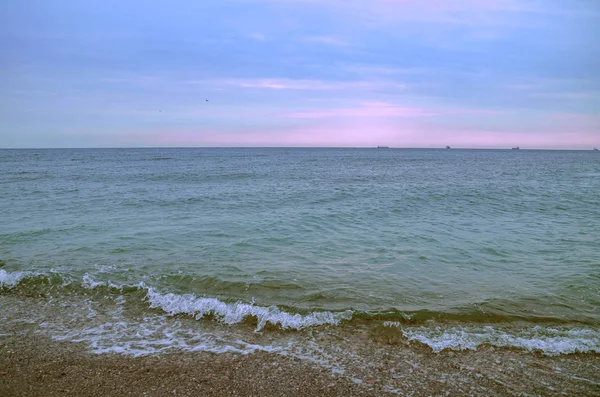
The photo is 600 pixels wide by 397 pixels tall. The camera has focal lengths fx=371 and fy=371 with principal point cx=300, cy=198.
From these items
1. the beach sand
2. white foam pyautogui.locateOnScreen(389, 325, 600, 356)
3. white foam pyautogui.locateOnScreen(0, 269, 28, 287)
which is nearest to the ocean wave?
white foam pyautogui.locateOnScreen(389, 325, 600, 356)

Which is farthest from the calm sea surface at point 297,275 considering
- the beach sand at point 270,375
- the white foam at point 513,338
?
the beach sand at point 270,375

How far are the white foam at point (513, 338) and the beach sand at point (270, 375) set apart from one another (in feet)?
0.70

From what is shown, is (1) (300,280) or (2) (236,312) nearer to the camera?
(2) (236,312)

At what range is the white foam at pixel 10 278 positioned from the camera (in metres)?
8.46

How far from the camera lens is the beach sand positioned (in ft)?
15.4

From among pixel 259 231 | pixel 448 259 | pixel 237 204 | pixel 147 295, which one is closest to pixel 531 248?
pixel 448 259

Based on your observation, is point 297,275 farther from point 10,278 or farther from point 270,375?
point 10,278

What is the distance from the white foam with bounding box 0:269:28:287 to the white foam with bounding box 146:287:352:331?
3377 mm

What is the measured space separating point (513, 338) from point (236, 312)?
193 inches

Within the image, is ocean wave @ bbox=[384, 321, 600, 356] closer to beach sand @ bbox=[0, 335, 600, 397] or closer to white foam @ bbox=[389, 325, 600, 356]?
white foam @ bbox=[389, 325, 600, 356]

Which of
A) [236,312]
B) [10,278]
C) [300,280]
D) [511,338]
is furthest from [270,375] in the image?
[10,278]

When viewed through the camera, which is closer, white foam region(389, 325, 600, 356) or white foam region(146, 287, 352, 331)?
white foam region(389, 325, 600, 356)

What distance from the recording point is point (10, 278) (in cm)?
866

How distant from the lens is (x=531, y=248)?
465 inches
